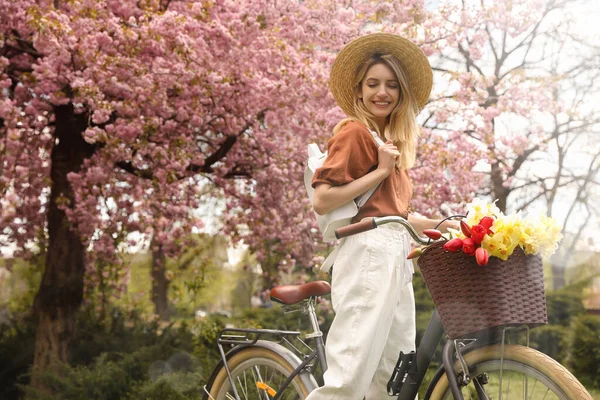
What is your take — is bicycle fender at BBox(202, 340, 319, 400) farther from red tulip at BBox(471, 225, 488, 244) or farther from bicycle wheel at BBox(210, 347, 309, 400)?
red tulip at BBox(471, 225, 488, 244)

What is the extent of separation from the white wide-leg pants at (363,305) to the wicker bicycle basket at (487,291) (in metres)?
0.34

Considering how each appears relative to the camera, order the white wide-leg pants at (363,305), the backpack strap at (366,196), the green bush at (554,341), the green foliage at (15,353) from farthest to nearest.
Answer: the green bush at (554,341)
the green foliage at (15,353)
the backpack strap at (366,196)
the white wide-leg pants at (363,305)

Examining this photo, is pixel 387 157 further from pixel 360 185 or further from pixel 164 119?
pixel 164 119

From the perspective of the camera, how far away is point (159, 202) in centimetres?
592

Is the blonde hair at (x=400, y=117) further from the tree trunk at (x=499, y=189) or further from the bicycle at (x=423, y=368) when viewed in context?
the tree trunk at (x=499, y=189)

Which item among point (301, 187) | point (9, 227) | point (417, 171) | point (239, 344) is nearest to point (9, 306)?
point (9, 227)

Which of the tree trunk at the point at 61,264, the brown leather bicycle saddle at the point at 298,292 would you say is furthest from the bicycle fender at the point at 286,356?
the tree trunk at the point at 61,264

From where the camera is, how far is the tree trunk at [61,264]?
6.30 metres

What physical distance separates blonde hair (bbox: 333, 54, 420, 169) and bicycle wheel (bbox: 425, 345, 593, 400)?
0.79 meters

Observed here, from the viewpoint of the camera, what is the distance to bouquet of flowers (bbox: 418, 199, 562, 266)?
72.4 inches

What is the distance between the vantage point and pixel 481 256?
180 cm

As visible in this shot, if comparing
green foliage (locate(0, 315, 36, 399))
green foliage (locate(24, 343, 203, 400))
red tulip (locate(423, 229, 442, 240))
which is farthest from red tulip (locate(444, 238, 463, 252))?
green foliage (locate(0, 315, 36, 399))

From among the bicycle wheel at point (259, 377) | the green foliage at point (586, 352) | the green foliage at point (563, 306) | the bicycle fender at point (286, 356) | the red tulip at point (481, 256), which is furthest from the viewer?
the green foliage at point (563, 306)

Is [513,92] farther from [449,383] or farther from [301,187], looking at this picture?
[449,383]
